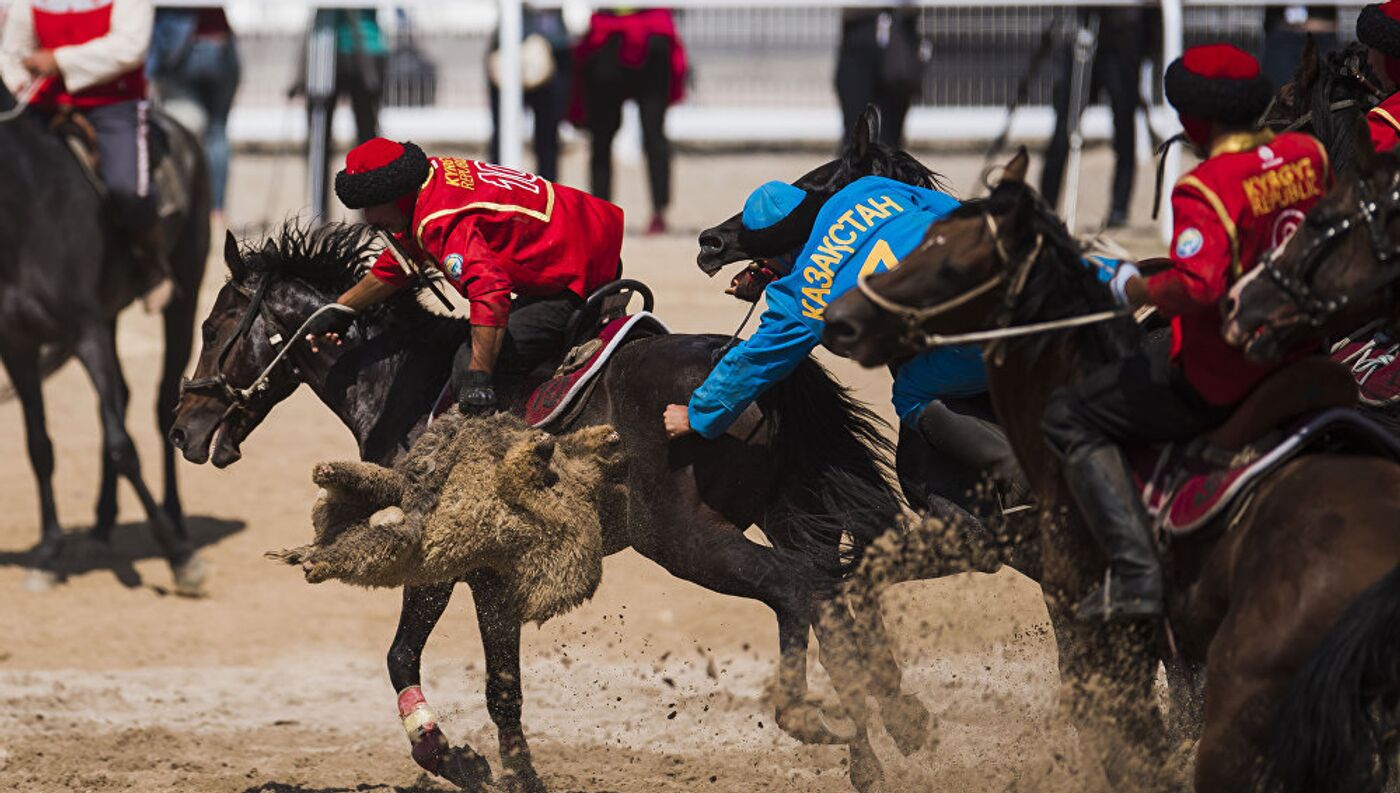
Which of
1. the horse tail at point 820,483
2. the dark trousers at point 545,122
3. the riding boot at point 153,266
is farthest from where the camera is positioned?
the dark trousers at point 545,122

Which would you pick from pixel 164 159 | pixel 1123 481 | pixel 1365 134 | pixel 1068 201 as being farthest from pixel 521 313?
pixel 1068 201

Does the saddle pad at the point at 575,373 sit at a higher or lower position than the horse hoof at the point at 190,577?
higher

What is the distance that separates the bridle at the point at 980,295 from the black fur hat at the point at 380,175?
1.83m

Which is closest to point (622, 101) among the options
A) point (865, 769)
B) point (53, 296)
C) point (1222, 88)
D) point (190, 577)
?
point (53, 296)

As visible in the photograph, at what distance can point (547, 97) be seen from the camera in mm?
12266

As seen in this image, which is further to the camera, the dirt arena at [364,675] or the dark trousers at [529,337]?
the dirt arena at [364,675]

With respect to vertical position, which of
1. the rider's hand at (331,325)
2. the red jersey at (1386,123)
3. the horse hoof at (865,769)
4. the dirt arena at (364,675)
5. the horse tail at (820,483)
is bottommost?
the dirt arena at (364,675)

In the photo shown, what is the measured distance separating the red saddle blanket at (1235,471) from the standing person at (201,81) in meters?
9.97

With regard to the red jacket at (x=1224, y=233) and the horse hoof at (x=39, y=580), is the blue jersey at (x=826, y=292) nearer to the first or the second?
the red jacket at (x=1224, y=233)

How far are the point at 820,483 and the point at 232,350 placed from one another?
6.19 feet

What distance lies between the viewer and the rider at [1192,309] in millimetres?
4090

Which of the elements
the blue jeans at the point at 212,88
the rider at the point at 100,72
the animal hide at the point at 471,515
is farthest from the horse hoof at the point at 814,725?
the blue jeans at the point at 212,88

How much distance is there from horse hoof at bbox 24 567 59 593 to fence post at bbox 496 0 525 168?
3.69m

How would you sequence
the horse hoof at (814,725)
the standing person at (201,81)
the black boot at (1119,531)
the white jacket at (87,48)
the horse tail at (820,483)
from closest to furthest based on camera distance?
1. the black boot at (1119,531)
2. the horse hoof at (814,725)
3. the horse tail at (820,483)
4. the white jacket at (87,48)
5. the standing person at (201,81)
